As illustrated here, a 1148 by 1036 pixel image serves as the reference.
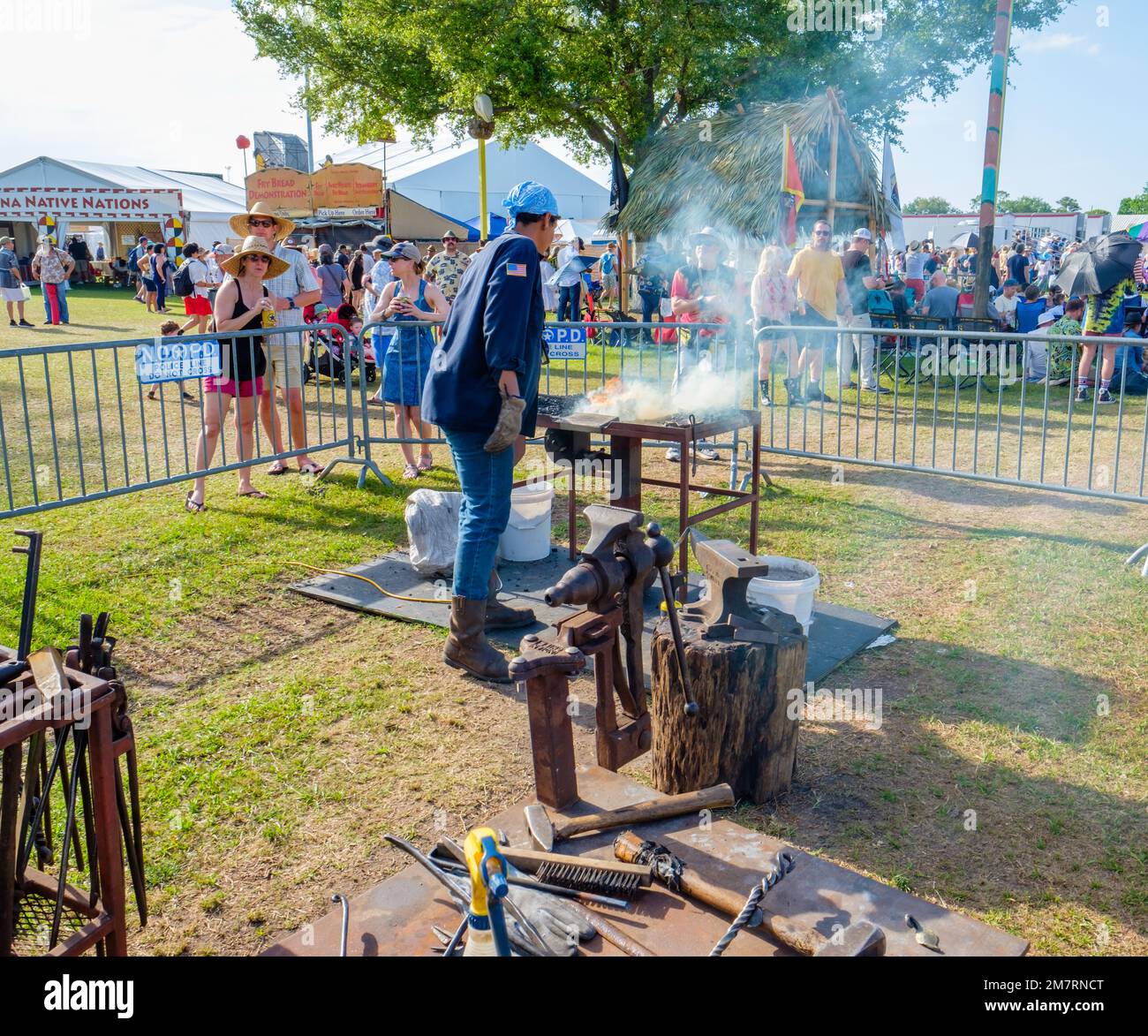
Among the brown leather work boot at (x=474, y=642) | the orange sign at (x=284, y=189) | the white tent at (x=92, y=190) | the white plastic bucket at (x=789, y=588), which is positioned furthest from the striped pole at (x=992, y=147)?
the white tent at (x=92, y=190)

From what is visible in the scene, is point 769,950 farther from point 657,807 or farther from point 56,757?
point 56,757

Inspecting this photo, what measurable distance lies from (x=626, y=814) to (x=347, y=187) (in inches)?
1200

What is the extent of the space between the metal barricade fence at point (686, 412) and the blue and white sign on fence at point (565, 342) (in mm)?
14

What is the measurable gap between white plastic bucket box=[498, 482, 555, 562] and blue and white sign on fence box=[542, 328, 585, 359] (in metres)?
1.88

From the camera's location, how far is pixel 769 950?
2523mm

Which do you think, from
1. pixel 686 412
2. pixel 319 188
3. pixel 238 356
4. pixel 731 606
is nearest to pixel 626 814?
pixel 731 606

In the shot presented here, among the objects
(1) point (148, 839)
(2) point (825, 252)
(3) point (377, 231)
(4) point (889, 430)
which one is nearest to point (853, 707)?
(1) point (148, 839)

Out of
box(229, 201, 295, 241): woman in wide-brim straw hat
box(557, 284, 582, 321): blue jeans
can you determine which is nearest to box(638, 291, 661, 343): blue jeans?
box(557, 284, 582, 321): blue jeans

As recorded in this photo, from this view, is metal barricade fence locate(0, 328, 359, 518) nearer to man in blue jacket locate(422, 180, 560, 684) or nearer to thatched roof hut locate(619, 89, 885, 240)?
man in blue jacket locate(422, 180, 560, 684)

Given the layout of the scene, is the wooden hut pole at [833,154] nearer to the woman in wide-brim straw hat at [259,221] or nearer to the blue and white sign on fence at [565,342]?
the blue and white sign on fence at [565,342]

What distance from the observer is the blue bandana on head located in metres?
4.60

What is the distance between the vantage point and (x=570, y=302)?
20672mm

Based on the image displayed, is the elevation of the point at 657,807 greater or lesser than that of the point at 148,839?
greater

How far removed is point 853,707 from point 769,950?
238cm
